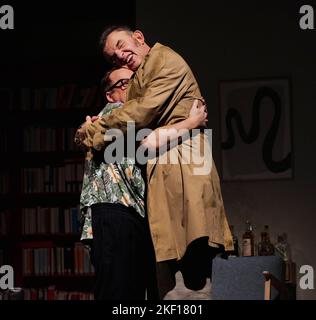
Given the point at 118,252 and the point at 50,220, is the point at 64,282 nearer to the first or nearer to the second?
the point at 50,220

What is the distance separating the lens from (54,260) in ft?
19.7

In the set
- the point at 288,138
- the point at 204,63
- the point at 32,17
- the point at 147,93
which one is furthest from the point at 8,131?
the point at 147,93

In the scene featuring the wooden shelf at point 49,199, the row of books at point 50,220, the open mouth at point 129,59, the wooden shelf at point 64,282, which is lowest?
the wooden shelf at point 64,282

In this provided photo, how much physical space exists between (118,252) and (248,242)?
2919 millimetres

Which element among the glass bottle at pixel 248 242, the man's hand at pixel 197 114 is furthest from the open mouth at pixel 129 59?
the glass bottle at pixel 248 242

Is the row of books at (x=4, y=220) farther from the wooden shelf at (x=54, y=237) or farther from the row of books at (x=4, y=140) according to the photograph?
the row of books at (x=4, y=140)

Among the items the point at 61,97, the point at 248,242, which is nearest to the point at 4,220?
the point at 61,97

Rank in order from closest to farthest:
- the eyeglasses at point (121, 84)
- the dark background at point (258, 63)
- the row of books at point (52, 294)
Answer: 1. the eyeglasses at point (121, 84)
2. the dark background at point (258, 63)
3. the row of books at point (52, 294)

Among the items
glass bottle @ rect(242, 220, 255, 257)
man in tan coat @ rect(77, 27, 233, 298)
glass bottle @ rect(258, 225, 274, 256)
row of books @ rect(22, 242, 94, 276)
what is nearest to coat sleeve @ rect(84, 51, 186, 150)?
man in tan coat @ rect(77, 27, 233, 298)

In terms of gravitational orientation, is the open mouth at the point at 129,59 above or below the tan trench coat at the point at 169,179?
above

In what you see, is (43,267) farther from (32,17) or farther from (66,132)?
(32,17)

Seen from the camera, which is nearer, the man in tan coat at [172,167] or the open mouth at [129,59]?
the man in tan coat at [172,167]

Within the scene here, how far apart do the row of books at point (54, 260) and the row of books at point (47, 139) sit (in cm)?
84

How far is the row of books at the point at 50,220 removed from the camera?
605 cm
